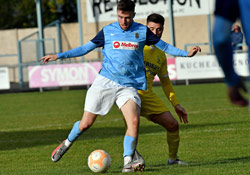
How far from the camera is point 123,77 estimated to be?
21.2 feet

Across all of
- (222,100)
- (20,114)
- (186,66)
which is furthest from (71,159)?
(186,66)

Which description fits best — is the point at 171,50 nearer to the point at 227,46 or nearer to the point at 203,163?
the point at 203,163

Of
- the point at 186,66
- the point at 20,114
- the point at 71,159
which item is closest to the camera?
the point at 71,159

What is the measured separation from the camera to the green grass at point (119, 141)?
708cm

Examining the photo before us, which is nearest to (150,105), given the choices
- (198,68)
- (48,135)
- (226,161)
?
(226,161)

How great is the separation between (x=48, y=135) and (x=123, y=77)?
15.8 feet

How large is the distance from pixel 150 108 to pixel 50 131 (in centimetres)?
493

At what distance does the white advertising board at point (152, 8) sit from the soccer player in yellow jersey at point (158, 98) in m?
19.9

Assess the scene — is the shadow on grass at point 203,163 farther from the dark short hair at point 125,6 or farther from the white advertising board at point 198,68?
the white advertising board at point 198,68

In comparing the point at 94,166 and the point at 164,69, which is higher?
the point at 164,69

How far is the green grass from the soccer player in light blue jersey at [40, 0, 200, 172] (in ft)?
1.52

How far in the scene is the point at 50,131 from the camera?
1154 centimetres

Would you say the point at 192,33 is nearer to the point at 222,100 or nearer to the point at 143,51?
the point at 222,100

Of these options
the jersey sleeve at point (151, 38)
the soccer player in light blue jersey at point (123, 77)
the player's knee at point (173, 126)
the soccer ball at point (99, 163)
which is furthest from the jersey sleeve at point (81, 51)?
the player's knee at point (173, 126)
